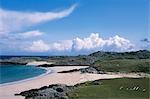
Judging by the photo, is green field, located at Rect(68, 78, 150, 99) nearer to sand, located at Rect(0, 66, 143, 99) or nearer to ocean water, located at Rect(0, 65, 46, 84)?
sand, located at Rect(0, 66, 143, 99)

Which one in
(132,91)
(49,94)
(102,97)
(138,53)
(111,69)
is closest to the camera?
(102,97)

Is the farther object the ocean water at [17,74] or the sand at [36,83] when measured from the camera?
the ocean water at [17,74]

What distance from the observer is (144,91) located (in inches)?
1709

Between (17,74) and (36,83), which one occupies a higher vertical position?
(17,74)

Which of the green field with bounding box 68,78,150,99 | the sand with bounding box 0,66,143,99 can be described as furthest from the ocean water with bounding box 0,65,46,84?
the green field with bounding box 68,78,150,99

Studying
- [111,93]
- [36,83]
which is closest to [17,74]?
[36,83]

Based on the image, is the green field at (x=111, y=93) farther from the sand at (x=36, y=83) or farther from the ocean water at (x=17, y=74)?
the ocean water at (x=17, y=74)

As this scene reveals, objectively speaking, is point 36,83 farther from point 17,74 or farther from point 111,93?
point 17,74

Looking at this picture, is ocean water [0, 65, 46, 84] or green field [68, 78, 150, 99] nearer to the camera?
green field [68, 78, 150, 99]

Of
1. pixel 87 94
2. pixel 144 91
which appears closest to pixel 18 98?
pixel 87 94

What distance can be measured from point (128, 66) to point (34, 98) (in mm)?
60884

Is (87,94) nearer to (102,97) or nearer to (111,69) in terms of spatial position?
(102,97)

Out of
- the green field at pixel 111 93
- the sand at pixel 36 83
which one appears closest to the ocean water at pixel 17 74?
the sand at pixel 36 83

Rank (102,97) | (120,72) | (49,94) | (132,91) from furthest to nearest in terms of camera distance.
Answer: (120,72) → (132,91) → (49,94) → (102,97)
